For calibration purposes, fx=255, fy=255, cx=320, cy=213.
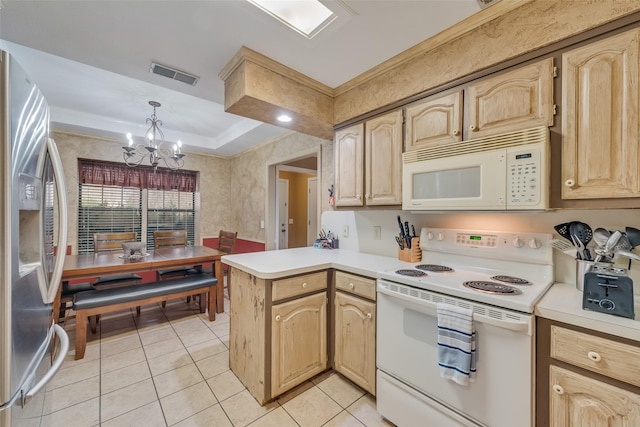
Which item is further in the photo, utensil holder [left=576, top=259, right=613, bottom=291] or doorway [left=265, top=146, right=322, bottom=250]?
doorway [left=265, top=146, right=322, bottom=250]

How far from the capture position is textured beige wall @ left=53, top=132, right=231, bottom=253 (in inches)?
147

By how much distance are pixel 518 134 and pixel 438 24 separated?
2.64 ft

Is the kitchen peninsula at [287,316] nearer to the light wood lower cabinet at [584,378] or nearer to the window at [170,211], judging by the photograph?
the light wood lower cabinet at [584,378]

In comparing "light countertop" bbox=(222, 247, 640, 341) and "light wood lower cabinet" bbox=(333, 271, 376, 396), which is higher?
"light countertop" bbox=(222, 247, 640, 341)

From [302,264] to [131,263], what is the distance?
2018mm

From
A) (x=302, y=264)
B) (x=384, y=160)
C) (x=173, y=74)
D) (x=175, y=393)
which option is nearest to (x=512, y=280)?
(x=384, y=160)

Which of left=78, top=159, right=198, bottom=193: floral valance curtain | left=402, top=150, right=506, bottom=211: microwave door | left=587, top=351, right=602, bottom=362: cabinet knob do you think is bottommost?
left=587, top=351, right=602, bottom=362: cabinet knob

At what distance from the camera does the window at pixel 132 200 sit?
3949 millimetres

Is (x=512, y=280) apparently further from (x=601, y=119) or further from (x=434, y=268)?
(x=601, y=119)

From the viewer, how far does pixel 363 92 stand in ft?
6.98

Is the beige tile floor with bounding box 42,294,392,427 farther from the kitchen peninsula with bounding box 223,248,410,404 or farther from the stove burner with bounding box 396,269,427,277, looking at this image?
the stove burner with bounding box 396,269,427,277

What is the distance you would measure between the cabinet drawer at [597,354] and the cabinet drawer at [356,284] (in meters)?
0.89

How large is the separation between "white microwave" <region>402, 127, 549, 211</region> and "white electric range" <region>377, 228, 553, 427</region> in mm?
347

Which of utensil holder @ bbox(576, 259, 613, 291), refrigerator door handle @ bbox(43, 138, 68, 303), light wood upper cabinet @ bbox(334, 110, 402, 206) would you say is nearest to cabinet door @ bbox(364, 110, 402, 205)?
light wood upper cabinet @ bbox(334, 110, 402, 206)
